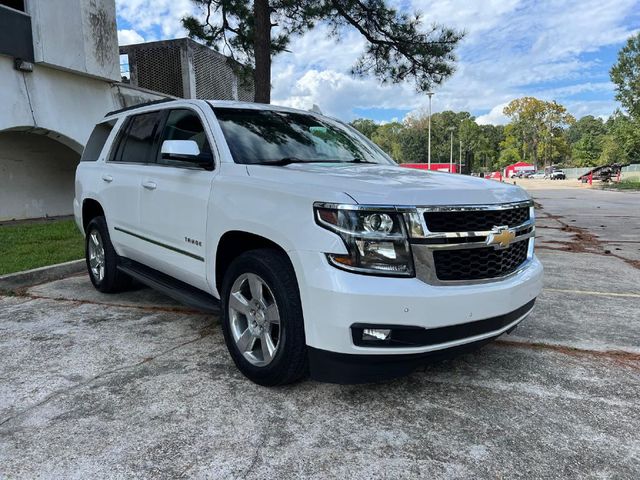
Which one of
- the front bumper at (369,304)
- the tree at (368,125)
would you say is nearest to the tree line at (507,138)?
the tree at (368,125)

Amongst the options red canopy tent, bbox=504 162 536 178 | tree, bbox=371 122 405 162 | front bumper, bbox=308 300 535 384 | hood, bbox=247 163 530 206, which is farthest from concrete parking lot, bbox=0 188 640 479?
tree, bbox=371 122 405 162

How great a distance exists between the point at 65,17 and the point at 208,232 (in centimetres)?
989

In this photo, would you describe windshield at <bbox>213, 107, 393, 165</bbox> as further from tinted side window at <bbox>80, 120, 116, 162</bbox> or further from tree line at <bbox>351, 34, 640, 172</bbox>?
tree line at <bbox>351, 34, 640, 172</bbox>

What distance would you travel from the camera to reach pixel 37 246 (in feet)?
25.9

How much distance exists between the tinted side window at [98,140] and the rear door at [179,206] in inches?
55.9

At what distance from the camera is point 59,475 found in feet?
7.34

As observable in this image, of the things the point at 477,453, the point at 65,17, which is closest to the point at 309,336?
the point at 477,453

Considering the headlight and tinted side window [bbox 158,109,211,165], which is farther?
tinted side window [bbox 158,109,211,165]

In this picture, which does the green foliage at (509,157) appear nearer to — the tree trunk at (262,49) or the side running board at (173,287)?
the tree trunk at (262,49)

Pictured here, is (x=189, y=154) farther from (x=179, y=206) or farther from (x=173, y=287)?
(x=173, y=287)

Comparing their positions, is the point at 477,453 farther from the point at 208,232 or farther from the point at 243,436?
the point at 208,232

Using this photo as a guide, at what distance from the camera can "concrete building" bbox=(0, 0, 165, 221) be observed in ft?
32.2

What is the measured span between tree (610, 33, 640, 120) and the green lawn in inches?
2405

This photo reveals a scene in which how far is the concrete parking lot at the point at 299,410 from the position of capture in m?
2.32
